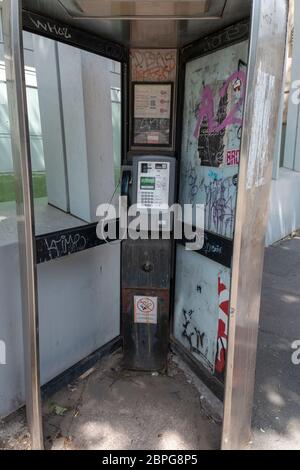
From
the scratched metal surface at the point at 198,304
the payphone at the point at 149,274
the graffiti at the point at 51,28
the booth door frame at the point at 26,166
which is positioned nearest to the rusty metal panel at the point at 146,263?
the payphone at the point at 149,274

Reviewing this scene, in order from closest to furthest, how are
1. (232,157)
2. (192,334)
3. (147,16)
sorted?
(147,16) < (232,157) < (192,334)

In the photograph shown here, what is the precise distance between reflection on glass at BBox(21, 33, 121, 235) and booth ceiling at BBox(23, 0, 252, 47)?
0.29 metres

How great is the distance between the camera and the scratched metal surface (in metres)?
2.48

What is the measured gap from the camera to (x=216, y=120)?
233 centimetres

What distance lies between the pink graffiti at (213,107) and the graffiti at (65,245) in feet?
3.23

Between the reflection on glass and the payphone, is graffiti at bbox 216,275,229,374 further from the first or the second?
the reflection on glass

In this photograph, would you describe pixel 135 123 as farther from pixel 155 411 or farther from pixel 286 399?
pixel 286 399

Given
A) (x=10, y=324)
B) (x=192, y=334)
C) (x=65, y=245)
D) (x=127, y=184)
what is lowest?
(x=192, y=334)

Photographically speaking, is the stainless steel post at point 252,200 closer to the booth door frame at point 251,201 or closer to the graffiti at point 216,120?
the booth door frame at point 251,201

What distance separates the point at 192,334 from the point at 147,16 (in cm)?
197

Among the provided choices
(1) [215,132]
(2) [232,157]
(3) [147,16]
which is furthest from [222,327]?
(3) [147,16]

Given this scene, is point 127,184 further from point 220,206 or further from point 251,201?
point 251,201

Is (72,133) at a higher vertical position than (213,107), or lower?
lower

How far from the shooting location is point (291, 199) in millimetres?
6508
